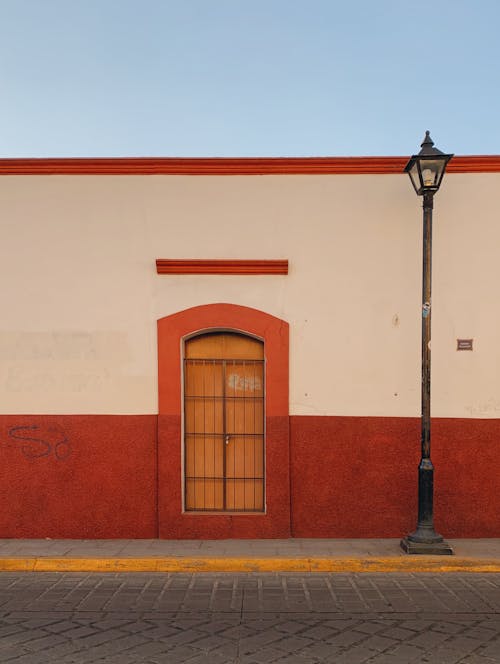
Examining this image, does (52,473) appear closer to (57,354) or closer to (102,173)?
(57,354)

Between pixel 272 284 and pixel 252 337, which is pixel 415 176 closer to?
pixel 272 284

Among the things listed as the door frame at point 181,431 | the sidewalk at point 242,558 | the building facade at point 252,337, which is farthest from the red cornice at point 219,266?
the sidewalk at point 242,558

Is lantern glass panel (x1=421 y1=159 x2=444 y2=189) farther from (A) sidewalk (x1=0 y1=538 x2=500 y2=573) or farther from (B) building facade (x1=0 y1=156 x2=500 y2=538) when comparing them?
(A) sidewalk (x1=0 y1=538 x2=500 y2=573)

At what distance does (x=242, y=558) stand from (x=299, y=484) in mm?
1233

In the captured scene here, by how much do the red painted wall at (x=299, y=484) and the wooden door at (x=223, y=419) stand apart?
313 millimetres

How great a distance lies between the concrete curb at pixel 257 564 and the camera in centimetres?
635

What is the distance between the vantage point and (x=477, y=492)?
7297 millimetres

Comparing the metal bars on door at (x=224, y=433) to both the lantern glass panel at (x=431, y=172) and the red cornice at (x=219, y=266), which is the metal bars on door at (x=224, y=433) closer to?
the red cornice at (x=219, y=266)

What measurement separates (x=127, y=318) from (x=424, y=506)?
4.05 meters

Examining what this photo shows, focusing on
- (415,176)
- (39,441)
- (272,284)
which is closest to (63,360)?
(39,441)

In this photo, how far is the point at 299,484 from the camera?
7.34m

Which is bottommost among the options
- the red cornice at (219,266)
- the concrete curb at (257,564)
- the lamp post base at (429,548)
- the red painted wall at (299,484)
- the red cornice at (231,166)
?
the concrete curb at (257,564)

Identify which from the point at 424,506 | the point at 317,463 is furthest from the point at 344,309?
the point at 424,506

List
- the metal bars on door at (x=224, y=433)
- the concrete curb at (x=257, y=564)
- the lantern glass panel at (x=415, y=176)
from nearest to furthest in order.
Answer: the concrete curb at (x=257, y=564) → the lantern glass panel at (x=415, y=176) → the metal bars on door at (x=224, y=433)
